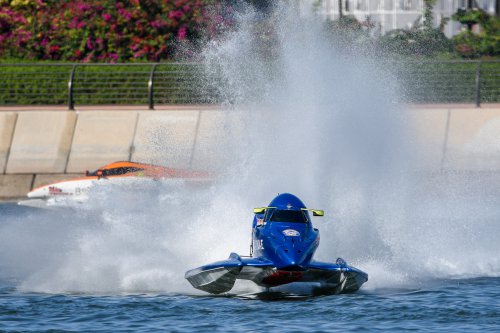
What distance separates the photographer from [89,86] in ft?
107

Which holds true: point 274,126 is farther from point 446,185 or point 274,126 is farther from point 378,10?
point 378,10

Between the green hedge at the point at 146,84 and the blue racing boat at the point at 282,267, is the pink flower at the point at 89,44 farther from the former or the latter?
the blue racing boat at the point at 282,267

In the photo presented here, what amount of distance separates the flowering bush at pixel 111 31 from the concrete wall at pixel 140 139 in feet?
14.5

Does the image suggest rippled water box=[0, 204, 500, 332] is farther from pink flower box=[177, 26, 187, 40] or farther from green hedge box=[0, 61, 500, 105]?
pink flower box=[177, 26, 187, 40]

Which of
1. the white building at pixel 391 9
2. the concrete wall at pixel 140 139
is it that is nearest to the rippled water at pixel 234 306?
the concrete wall at pixel 140 139

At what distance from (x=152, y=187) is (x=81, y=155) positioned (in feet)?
13.4

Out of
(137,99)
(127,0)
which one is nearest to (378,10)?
(127,0)

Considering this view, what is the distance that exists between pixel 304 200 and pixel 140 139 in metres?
11.1

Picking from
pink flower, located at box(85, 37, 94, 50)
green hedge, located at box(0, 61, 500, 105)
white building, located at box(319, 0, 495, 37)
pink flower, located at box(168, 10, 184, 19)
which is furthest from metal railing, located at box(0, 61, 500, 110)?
white building, located at box(319, 0, 495, 37)

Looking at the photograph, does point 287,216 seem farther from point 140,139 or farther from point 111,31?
point 111,31

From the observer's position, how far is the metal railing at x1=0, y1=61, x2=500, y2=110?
29.7 metres

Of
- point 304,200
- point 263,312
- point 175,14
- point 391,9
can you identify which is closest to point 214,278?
point 263,312

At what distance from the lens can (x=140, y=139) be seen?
98.4 feet

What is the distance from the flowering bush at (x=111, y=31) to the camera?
3484 cm
